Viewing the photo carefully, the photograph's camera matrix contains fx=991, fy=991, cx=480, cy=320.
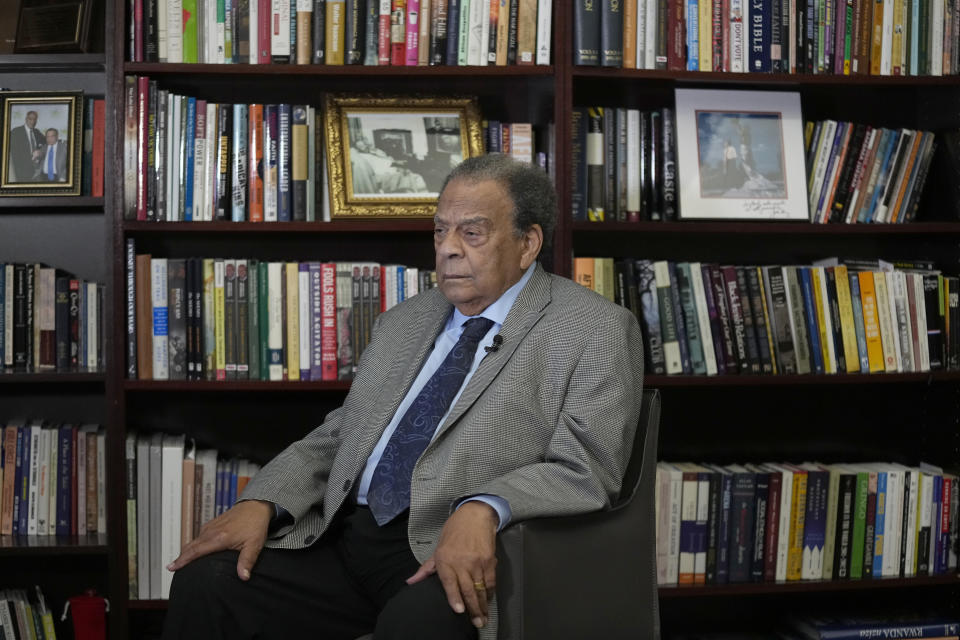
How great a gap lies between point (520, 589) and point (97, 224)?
66.1 inches

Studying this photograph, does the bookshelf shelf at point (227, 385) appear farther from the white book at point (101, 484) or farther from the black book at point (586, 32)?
the black book at point (586, 32)

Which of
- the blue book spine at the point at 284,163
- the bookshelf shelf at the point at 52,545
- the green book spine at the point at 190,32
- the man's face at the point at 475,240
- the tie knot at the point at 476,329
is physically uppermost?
the green book spine at the point at 190,32

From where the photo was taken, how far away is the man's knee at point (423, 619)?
1.51m

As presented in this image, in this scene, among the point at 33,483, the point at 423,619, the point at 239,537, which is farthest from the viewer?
the point at 33,483

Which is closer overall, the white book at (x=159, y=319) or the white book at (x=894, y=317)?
the white book at (x=159, y=319)

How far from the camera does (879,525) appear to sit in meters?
2.56

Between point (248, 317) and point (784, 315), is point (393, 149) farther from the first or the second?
point (784, 315)

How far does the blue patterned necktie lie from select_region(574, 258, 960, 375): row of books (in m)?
0.61

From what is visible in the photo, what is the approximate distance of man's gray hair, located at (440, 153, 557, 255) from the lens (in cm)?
191

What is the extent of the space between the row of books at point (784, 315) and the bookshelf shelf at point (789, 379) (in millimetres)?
25

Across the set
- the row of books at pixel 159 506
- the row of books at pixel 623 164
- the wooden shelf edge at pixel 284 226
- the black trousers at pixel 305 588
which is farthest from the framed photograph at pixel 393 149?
the black trousers at pixel 305 588

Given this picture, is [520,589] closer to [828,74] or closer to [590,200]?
[590,200]

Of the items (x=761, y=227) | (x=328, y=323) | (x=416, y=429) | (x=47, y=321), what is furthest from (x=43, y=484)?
(x=761, y=227)

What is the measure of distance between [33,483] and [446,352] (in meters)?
1.18
